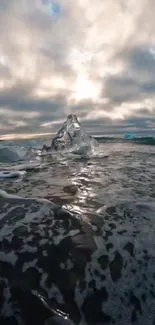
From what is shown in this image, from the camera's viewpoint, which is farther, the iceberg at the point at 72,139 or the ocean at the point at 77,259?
the iceberg at the point at 72,139

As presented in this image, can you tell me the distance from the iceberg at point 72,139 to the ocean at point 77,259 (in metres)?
12.6

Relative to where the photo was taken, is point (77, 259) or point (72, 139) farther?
point (72, 139)

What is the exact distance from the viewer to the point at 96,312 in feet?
6.30

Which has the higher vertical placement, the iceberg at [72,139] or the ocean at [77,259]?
the iceberg at [72,139]

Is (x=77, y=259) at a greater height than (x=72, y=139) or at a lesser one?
lesser

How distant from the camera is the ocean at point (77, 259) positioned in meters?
1.92

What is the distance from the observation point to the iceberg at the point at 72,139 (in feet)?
56.1

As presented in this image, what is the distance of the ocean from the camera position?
1.92 metres

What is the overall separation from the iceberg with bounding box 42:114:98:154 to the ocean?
497 inches

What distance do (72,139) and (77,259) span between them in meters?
15.3

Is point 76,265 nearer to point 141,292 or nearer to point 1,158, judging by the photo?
point 141,292

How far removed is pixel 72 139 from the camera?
57.6ft

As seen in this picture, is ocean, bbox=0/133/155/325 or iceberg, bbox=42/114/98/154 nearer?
ocean, bbox=0/133/155/325

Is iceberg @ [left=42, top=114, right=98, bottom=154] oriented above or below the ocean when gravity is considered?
above
